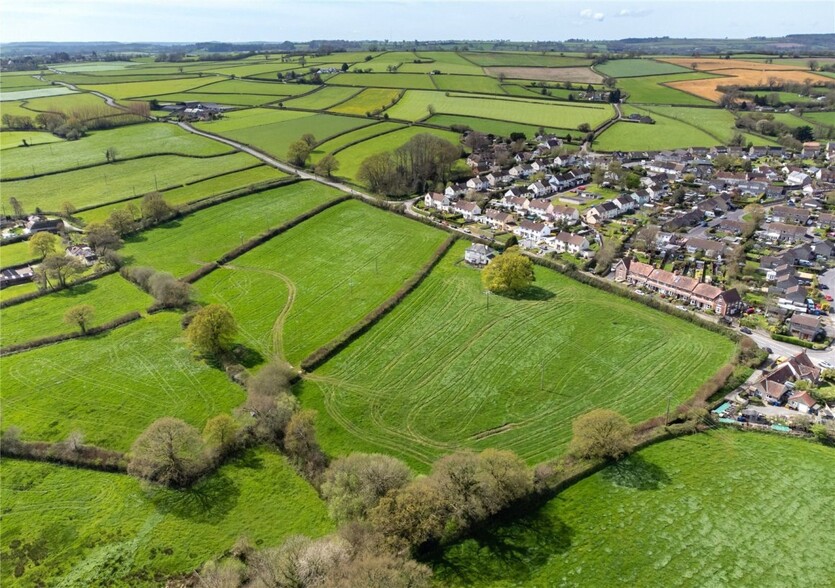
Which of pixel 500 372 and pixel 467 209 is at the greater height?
pixel 467 209

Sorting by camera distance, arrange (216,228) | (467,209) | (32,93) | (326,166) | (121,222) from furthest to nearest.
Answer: (32,93), (326,166), (467,209), (216,228), (121,222)

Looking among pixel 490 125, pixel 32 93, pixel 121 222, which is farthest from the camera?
pixel 32 93

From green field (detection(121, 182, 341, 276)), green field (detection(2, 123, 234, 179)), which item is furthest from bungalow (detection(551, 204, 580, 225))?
green field (detection(2, 123, 234, 179))

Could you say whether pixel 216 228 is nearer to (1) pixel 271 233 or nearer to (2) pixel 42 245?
(1) pixel 271 233

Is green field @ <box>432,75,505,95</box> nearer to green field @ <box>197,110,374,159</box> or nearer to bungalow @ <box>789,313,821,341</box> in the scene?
green field @ <box>197,110,374,159</box>

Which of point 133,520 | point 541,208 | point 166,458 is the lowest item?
point 133,520

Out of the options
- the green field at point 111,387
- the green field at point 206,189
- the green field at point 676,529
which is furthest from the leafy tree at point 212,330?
the green field at point 206,189

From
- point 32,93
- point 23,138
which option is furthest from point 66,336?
point 32,93
